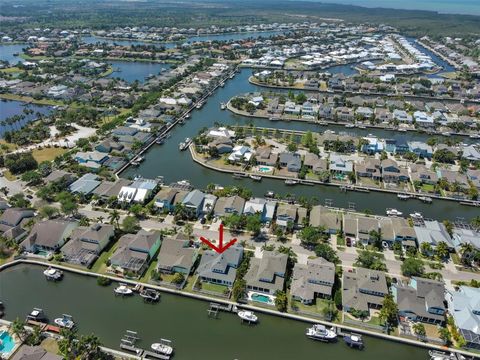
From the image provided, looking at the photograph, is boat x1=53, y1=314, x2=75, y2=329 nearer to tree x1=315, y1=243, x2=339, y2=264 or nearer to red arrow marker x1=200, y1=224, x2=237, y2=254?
red arrow marker x1=200, y1=224, x2=237, y2=254

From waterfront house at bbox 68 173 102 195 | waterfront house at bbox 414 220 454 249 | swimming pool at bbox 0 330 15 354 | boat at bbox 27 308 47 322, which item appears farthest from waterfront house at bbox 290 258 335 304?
waterfront house at bbox 68 173 102 195

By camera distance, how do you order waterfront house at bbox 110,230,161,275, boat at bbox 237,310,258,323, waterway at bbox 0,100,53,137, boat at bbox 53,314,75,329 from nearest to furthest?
1. boat at bbox 53,314,75,329
2. boat at bbox 237,310,258,323
3. waterfront house at bbox 110,230,161,275
4. waterway at bbox 0,100,53,137

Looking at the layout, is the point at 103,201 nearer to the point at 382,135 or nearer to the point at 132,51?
the point at 382,135

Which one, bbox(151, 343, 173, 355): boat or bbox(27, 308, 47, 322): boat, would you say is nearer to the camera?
bbox(151, 343, 173, 355): boat

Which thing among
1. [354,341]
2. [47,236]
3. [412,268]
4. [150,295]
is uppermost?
[412,268]

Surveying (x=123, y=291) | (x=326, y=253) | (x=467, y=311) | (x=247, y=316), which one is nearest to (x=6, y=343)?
(x=123, y=291)

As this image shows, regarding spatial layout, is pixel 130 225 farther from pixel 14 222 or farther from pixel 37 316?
pixel 14 222
